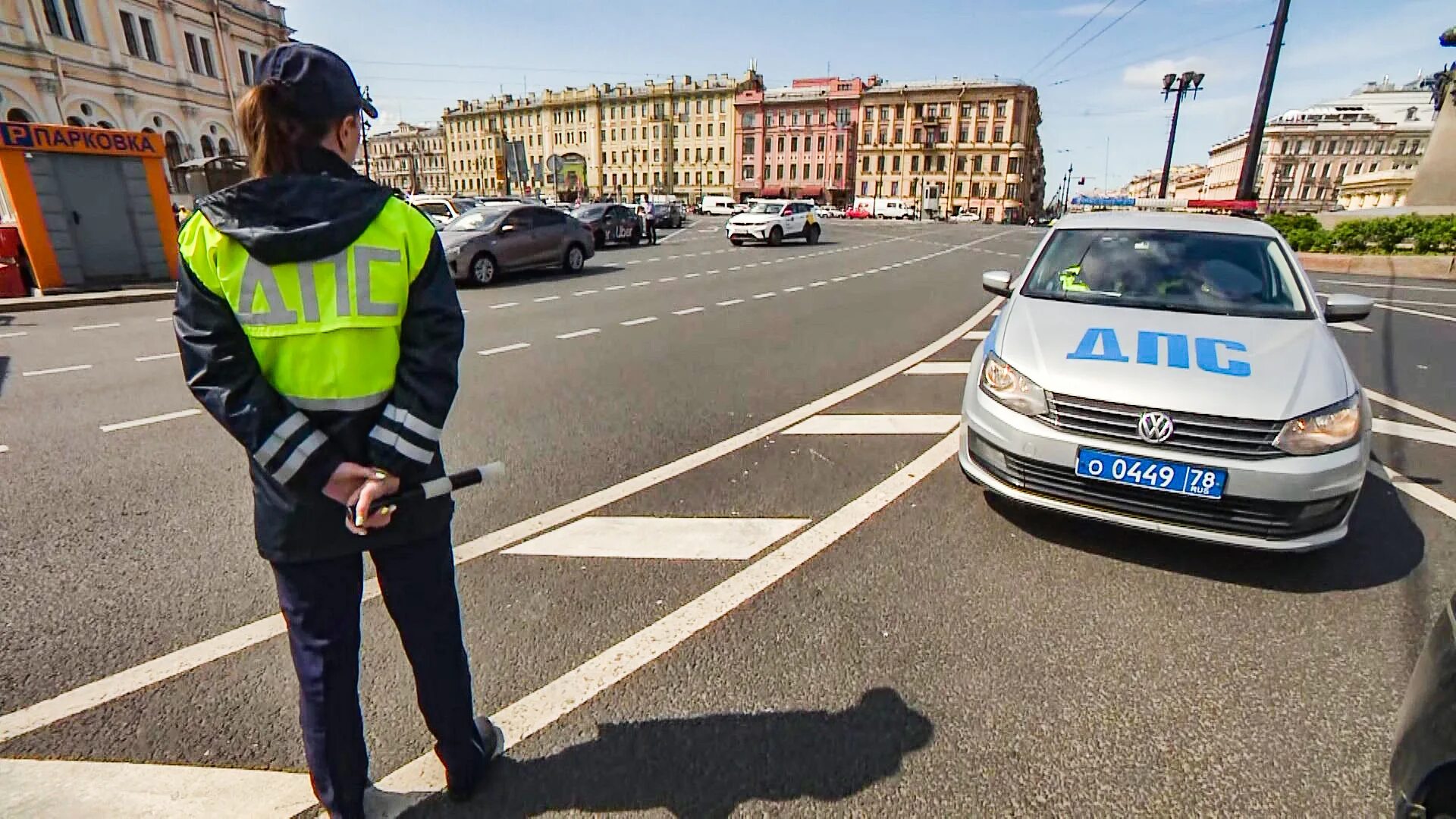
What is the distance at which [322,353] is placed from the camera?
4.94ft

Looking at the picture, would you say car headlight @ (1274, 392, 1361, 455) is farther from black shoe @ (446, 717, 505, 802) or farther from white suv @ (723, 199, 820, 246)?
white suv @ (723, 199, 820, 246)

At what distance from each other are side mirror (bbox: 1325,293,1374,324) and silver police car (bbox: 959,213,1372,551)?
10 mm

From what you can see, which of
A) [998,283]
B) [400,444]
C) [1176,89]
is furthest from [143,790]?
[1176,89]

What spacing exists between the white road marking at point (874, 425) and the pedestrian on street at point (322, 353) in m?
3.58

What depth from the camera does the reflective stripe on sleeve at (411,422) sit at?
61.6 inches

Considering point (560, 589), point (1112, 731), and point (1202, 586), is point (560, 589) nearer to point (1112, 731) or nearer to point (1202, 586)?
point (1112, 731)

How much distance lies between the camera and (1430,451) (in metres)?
4.62

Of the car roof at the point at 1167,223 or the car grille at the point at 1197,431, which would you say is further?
the car roof at the point at 1167,223

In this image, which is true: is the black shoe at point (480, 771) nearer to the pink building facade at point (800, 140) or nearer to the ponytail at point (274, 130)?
the ponytail at point (274, 130)

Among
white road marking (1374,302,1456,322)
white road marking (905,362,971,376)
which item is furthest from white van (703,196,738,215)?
white road marking (905,362,971,376)

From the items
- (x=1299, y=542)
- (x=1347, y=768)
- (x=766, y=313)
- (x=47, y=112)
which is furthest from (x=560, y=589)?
(x=47, y=112)

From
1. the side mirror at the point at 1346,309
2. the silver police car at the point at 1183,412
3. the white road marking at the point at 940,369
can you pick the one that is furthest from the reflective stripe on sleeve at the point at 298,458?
the white road marking at the point at 940,369

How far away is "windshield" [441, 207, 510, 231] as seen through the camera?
43.9ft

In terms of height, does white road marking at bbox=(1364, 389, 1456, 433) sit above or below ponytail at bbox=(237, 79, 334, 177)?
below
